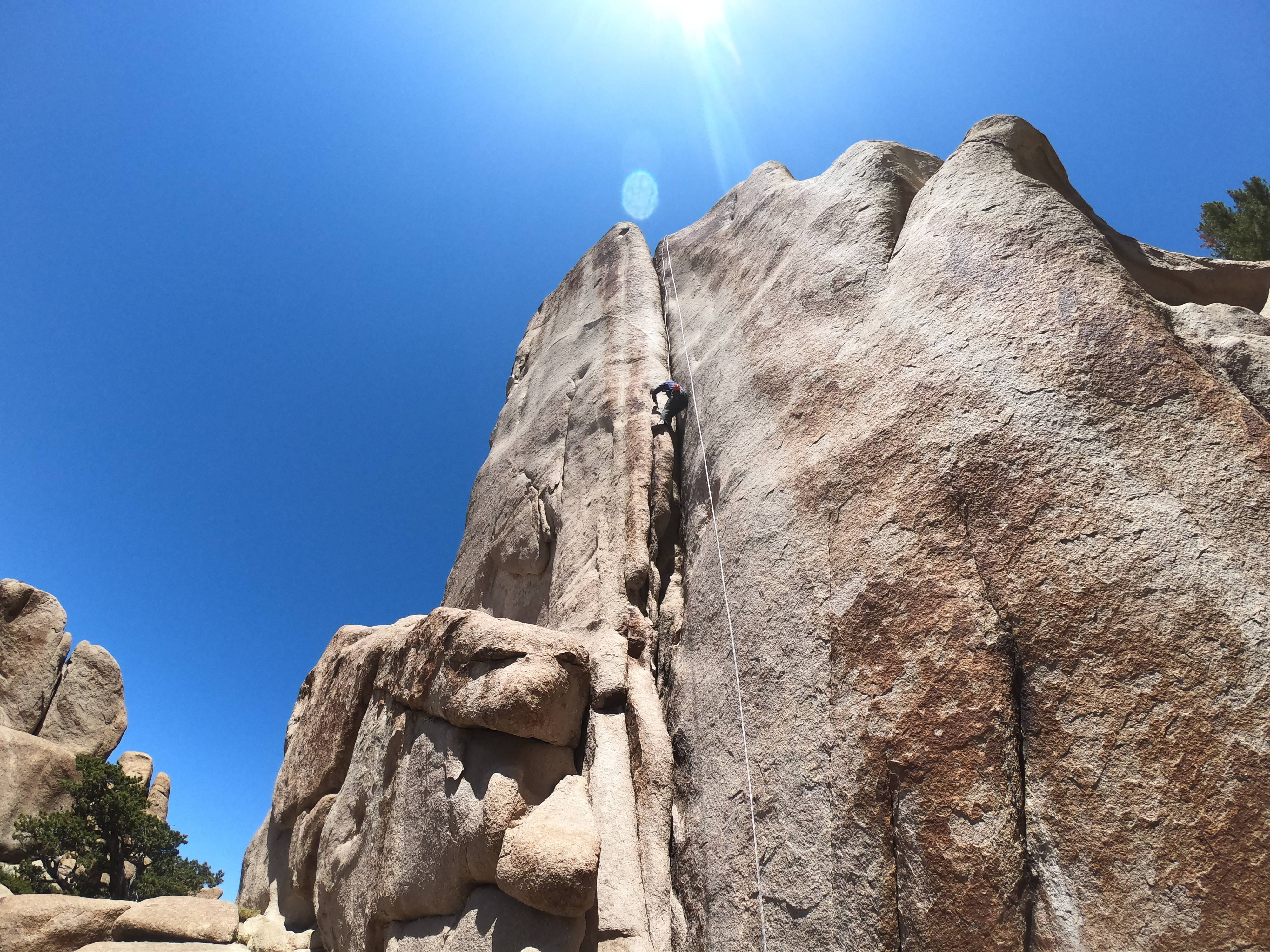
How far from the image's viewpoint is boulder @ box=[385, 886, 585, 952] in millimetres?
6000

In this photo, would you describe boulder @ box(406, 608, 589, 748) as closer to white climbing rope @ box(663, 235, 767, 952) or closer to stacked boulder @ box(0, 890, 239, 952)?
white climbing rope @ box(663, 235, 767, 952)

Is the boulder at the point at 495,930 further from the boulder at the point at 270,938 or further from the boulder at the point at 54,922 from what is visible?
the boulder at the point at 54,922

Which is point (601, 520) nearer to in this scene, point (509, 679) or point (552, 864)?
point (509, 679)

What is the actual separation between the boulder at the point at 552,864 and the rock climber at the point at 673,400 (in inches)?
242

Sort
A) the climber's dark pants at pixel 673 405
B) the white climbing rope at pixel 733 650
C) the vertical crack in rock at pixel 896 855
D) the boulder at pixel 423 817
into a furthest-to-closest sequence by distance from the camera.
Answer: the climber's dark pants at pixel 673 405, the boulder at pixel 423 817, the white climbing rope at pixel 733 650, the vertical crack in rock at pixel 896 855

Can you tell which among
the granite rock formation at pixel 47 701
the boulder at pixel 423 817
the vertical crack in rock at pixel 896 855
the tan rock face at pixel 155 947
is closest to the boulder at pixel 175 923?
the tan rock face at pixel 155 947

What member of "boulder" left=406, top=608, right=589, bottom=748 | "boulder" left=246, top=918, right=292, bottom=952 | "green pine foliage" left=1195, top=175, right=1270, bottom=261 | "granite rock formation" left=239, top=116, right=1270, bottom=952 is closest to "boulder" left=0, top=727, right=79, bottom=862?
"boulder" left=246, top=918, right=292, bottom=952

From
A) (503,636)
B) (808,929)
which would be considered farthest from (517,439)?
(808,929)

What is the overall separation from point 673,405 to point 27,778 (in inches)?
981

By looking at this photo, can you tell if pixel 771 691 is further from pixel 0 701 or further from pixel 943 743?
pixel 0 701

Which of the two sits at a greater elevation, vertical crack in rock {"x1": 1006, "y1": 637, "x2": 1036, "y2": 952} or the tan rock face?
vertical crack in rock {"x1": 1006, "y1": 637, "x2": 1036, "y2": 952}

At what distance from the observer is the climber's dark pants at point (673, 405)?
10891mm

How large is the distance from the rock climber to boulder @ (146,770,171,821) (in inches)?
1239

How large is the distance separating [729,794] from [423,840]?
3.32 metres
